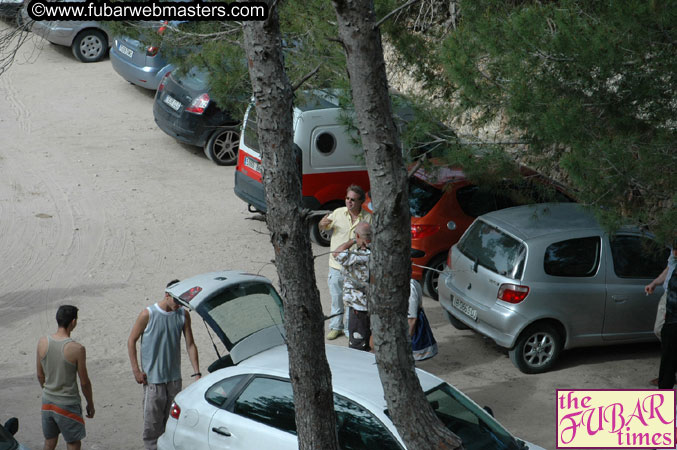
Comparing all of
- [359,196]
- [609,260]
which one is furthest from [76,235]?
[609,260]

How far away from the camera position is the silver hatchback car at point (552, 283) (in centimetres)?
888

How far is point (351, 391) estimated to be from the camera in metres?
6.29

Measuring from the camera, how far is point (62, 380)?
6.89 m

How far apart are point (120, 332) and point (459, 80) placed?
15.7 ft

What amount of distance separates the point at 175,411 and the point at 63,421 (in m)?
0.91

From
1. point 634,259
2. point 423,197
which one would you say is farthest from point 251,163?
point 634,259

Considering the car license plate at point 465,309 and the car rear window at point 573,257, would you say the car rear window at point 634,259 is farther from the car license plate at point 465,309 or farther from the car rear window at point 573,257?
the car license plate at point 465,309

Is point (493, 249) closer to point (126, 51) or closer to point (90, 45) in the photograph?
point (126, 51)

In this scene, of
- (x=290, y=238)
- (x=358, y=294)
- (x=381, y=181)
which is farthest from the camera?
(x=358, y=294)

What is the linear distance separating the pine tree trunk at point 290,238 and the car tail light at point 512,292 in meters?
3.99

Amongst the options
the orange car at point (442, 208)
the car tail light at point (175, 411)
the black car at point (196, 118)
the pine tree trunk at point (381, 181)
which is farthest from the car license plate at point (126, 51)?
the pine tree trunk at point (381, 181)

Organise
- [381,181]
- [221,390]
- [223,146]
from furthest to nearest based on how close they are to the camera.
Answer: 1. [223,146]
2. [221,390]
3. [381,181]

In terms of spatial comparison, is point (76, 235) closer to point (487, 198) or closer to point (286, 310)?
point (487, 198)

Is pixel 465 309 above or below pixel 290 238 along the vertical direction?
below
